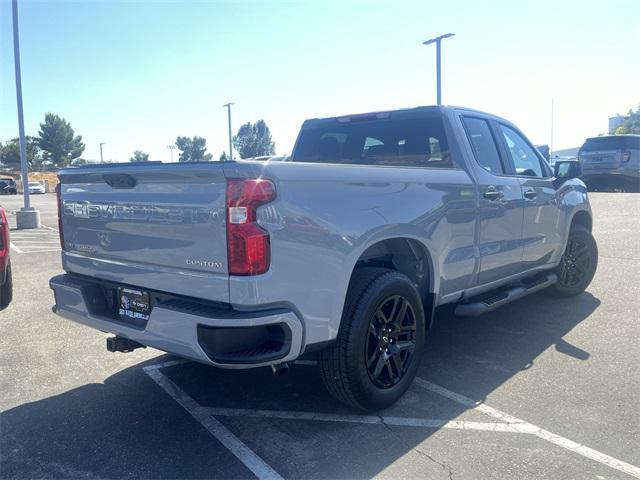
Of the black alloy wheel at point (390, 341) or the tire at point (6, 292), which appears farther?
the tire at point (6, 292)

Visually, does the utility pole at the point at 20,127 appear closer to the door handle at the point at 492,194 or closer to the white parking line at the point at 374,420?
the white parking line at the point at 374,420

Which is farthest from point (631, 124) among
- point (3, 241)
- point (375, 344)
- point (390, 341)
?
point (3, 241)

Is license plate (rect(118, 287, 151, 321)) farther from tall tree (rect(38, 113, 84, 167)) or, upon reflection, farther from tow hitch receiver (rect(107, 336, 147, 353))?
tall tree (rect(38, 113, 84, 167))

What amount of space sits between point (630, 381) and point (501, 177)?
185cm

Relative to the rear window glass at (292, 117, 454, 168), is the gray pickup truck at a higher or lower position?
lower

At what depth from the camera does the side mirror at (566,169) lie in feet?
18.7

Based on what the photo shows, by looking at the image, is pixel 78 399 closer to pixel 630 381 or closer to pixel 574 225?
pixel 630 381

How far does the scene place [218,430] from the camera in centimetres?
324

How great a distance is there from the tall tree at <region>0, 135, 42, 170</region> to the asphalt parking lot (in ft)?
247

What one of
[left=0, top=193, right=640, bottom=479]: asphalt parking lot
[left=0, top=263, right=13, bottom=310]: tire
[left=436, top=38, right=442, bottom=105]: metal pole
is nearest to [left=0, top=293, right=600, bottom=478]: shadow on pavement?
[left=0, top=193, right=640, bottom=479]: asphalt parking lot

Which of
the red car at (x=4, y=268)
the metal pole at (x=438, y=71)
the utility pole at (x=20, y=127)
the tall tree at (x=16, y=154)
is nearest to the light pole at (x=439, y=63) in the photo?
the metal pole at (x=438, y=71)

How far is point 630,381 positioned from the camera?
12.7 feet

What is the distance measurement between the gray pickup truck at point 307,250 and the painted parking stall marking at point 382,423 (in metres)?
0.21

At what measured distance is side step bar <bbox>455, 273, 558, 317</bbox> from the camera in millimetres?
4246
